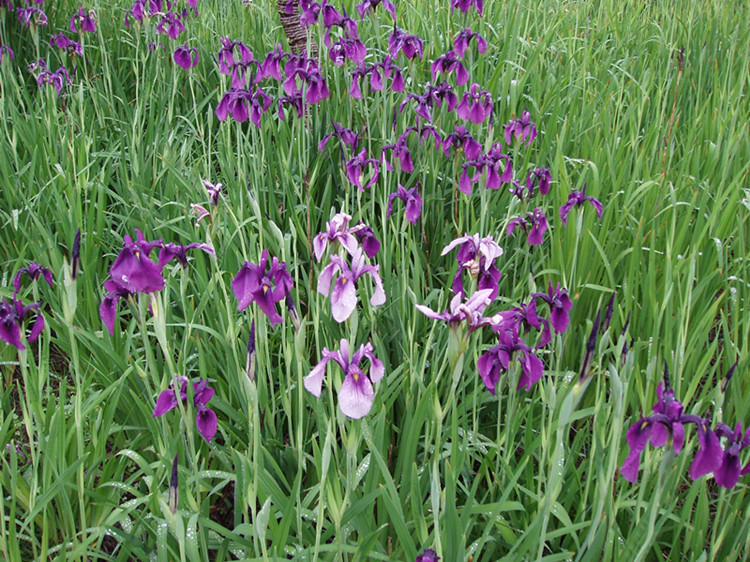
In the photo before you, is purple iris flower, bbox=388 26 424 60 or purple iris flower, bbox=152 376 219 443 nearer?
purple iris flower, bbox=152 376 219 443

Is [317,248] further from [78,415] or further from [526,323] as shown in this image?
[78,415]

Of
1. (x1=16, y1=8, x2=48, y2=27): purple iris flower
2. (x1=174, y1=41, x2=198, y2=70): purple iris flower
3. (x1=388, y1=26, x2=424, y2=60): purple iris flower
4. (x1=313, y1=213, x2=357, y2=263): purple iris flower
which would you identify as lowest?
(x1=313, y1=213, x2=357, y2=263): purple iris flower

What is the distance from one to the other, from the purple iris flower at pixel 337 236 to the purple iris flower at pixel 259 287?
0.53 ft

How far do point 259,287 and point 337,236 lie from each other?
0.25 meters

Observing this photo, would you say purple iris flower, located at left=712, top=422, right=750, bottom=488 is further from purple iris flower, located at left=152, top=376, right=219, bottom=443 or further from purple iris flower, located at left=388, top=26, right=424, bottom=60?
purple iris flower, located at left=388, top=26, right=424, bottom=60

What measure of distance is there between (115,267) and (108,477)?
27.5 inches

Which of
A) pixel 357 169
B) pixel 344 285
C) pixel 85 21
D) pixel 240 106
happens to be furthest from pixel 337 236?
pixel 85 21

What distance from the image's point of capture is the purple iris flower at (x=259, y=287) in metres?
1.32

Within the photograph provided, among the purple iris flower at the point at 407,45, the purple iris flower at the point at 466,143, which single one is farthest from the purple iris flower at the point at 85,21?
the purple iris flower at the point at 466,143

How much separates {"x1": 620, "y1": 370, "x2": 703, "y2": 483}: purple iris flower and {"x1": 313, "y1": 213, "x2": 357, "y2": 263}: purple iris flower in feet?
2.34

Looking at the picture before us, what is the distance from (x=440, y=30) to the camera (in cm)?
428

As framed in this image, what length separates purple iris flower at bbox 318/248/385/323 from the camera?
1.31m

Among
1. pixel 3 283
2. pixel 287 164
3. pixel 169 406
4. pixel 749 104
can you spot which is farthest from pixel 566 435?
pixel 749 104

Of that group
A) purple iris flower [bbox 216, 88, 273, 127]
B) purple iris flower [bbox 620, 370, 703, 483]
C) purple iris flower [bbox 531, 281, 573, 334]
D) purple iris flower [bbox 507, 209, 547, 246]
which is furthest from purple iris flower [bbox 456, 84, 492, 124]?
purple iris flower [bbox 620, 370, 703, 483]
